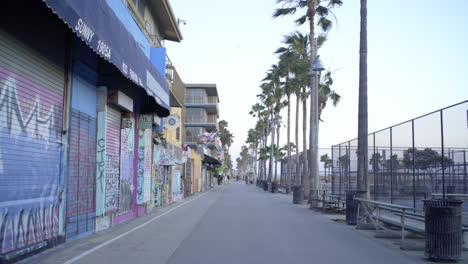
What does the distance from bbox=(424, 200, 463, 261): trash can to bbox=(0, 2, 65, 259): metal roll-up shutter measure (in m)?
7.44

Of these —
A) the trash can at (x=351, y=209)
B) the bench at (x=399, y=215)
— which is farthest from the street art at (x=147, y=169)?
the bench at (x=399, y=215)

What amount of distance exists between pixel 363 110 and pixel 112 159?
835 centimetres

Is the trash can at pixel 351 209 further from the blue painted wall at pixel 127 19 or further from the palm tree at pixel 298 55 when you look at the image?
the palm tree at pixel 298 55

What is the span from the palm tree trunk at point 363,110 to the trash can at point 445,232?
248 inches

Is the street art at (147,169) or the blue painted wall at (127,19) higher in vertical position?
the blue painted wall at (127,19)

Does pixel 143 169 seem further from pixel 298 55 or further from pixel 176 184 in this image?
pixel 298 55

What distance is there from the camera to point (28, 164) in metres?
8.27

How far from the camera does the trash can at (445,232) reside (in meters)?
8.60

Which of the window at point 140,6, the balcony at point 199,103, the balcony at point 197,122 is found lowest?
the balcony at point 197,122

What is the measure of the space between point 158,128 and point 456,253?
15194mm

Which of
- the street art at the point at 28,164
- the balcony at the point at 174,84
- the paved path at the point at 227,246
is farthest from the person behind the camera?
the balcony at the point at 174,84

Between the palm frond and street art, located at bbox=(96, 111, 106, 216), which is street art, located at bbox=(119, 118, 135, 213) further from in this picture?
the palm frond

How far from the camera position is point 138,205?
56.1 ft

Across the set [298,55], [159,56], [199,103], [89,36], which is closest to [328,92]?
[298,55]
